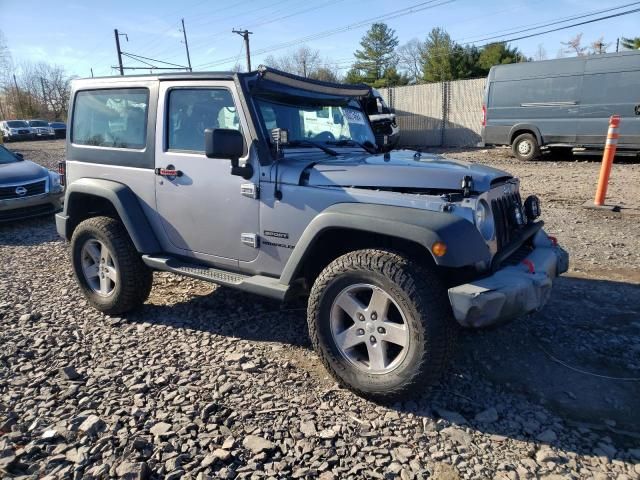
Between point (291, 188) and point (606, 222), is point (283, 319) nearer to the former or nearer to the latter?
point (291, 188)

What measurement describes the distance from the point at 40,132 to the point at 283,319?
36.4 meters

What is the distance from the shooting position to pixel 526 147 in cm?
1350

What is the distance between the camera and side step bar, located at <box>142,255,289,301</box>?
10.2 ft

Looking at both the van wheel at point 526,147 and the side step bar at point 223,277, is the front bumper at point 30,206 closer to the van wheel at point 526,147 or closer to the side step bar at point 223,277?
→ the side step bar at point 223,277

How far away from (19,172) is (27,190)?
404 millimetres

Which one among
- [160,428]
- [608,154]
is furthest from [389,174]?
[608,154]

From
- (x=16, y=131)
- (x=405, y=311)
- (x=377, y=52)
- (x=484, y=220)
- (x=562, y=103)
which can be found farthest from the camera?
(x=377, y=52)

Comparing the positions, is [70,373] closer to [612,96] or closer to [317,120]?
[317,120]

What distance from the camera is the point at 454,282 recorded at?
277 cm

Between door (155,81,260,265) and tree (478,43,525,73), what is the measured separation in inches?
1338

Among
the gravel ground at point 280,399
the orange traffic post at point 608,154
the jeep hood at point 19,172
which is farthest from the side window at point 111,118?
the orange traffic post at point 608,154

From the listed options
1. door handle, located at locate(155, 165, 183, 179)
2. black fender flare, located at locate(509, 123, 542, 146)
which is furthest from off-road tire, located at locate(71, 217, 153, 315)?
black fender flare, located at locate(509, 123, 542, 146)

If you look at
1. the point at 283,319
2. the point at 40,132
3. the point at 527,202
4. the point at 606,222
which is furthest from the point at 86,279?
the point at 40,132

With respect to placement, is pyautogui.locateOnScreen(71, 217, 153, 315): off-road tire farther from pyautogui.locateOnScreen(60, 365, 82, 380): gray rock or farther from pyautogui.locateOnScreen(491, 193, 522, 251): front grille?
pyautogui.locateOnScreen(491, 193, 522, 251): front grille
